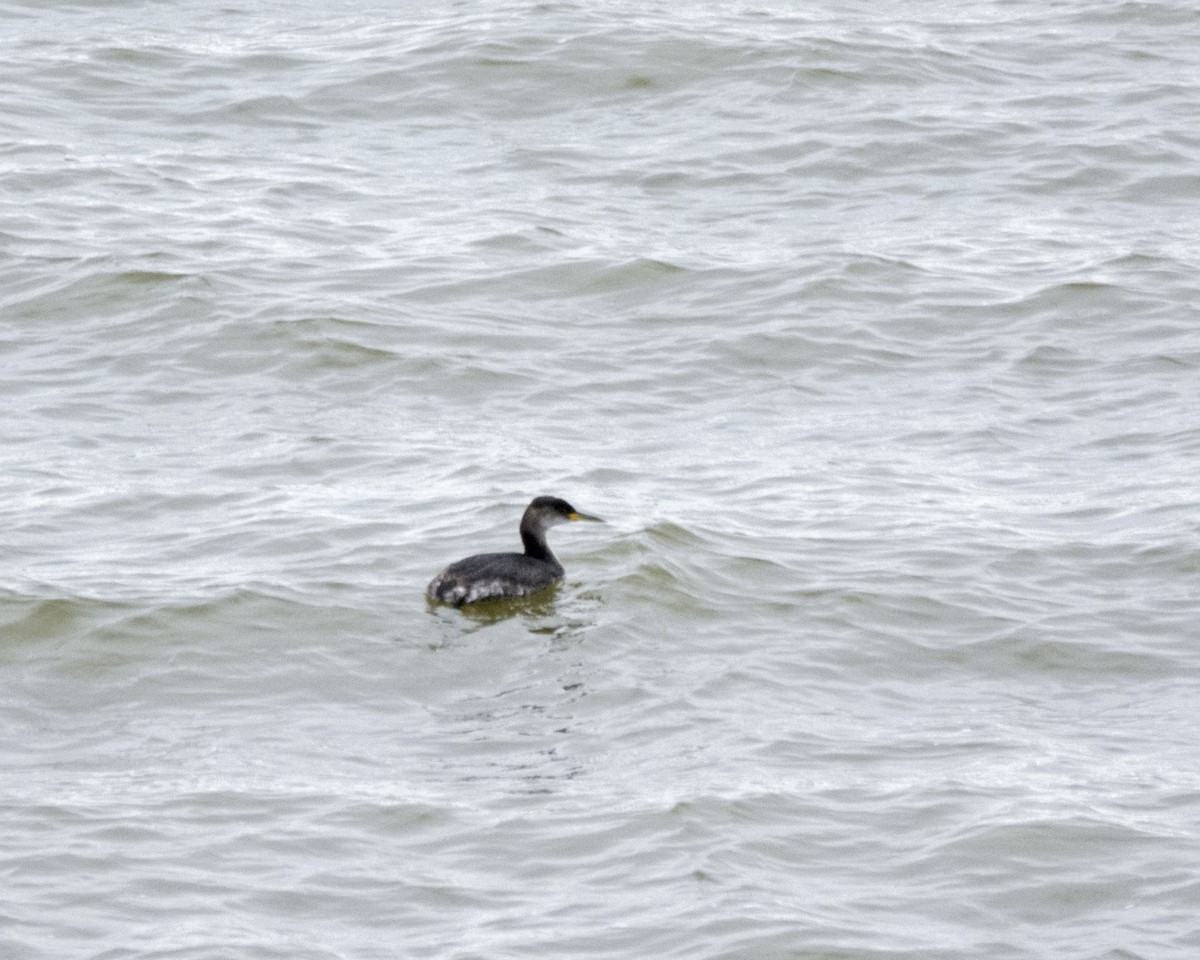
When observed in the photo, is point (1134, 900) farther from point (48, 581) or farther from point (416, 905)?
point (48, 581)

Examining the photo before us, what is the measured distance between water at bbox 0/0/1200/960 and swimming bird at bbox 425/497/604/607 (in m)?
0.11

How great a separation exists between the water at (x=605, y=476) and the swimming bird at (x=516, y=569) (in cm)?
11

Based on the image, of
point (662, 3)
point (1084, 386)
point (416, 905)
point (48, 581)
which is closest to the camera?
point (416, 905)

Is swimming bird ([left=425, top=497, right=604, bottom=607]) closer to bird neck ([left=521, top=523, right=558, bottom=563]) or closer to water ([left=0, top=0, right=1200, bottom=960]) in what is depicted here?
bird neck ([left=521, top=523, right=558, bottom=563])

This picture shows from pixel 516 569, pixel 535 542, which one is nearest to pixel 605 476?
pixel 535 542

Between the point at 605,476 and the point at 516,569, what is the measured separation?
149cm

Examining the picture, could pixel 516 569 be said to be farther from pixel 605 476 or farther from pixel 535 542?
pixel 605 476

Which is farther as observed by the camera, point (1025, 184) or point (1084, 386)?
point (1025, 184)

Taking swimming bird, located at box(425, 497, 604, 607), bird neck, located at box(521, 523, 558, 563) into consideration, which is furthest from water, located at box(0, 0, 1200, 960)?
bird neck, located at box(521, 523, 558, 563)

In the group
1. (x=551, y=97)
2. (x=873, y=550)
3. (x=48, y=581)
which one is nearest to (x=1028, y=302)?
(x=873, y=550)

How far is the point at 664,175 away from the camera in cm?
1753

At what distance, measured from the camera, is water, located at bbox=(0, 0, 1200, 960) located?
800 cm

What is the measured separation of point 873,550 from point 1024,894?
374 cm

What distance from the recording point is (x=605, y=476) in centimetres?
1243
